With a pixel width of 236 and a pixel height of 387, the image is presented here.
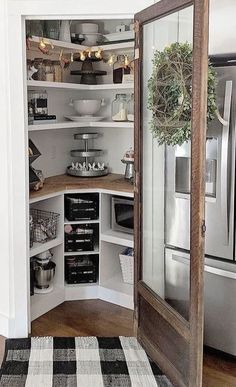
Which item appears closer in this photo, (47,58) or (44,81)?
(44,81)

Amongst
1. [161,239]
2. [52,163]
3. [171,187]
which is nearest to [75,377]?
[161,239]

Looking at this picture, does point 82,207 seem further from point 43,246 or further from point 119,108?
point 119,108

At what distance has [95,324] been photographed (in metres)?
3.63

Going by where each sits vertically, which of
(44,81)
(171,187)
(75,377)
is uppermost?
(44,81)

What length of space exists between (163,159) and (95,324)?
1.35 meters

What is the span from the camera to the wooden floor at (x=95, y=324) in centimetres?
311

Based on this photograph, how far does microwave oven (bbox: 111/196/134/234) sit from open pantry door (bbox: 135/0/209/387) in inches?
27.8

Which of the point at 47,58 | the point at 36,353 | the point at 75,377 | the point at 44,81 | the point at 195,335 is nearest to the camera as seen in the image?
the point at 195,335

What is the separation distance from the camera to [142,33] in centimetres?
301

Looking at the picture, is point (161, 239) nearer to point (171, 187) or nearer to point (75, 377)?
point (171, 187)

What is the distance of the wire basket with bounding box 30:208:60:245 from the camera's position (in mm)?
3775

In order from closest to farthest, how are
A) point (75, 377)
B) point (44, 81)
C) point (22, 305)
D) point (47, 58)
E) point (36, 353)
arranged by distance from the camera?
point (75, 377)
point (36, 353)
point (22, 305)
point (44, 81)
point (47, 58)

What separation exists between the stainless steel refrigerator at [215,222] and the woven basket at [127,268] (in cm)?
87

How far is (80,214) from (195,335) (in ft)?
5.59
